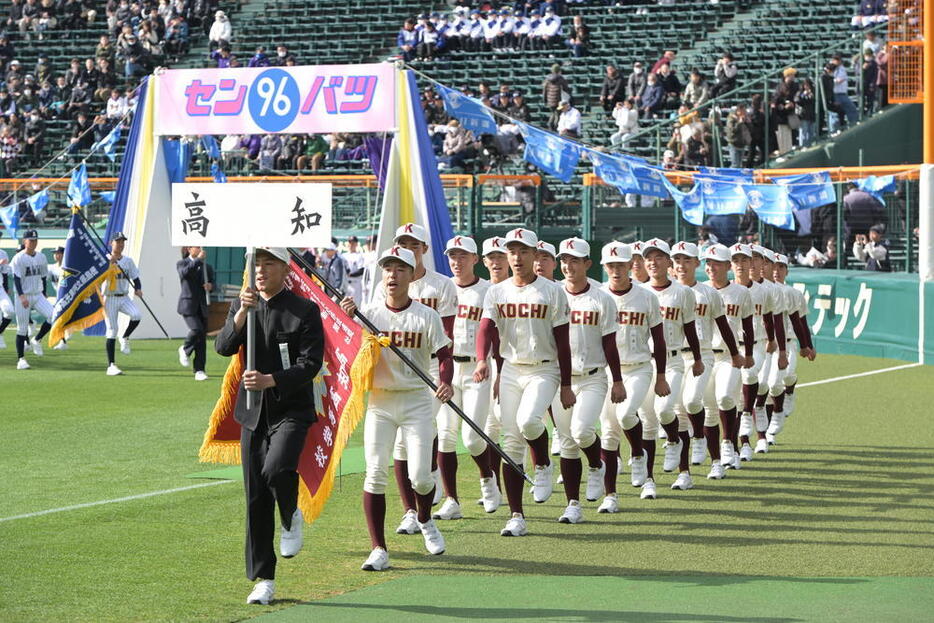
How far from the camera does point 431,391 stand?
1010cm

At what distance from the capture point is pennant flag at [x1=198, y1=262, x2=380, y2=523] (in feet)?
30.2

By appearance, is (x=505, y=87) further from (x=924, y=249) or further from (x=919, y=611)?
(x=919, y=611)

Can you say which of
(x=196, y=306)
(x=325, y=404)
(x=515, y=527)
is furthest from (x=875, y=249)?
(x=325, y=404)

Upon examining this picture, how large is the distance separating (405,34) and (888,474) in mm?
28353

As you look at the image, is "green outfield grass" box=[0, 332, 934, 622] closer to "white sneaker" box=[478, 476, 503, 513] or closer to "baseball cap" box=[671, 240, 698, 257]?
"white sneaker" box=[478, 476, 503, 513]

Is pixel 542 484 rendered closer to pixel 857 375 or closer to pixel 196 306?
pixel 196 306

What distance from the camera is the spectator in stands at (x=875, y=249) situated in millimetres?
25705

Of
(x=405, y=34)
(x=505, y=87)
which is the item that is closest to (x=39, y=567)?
(x=505, y=87)

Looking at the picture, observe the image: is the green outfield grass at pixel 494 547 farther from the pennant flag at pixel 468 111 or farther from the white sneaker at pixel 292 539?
the pennant flag at pixel 468 111

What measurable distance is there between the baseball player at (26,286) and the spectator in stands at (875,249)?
1414 cm

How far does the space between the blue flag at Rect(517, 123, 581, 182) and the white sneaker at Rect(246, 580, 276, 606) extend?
57.3 ft

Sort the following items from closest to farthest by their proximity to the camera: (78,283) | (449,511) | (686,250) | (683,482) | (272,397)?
(272,397) → (449,511) → (683,482) → (686,250) → (78,283)

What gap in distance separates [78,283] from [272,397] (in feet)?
52.1

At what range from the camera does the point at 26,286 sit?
938 inches
